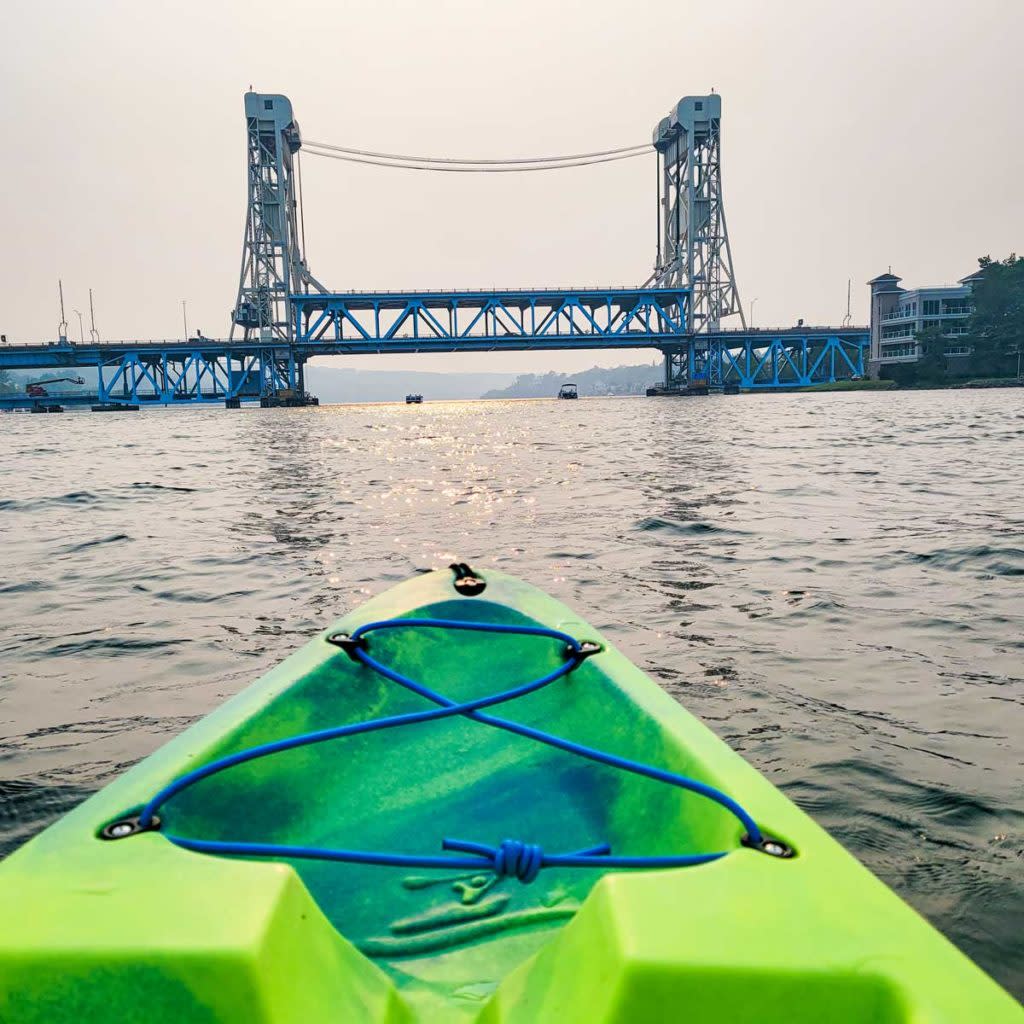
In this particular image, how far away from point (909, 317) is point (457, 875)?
74053 millimetres

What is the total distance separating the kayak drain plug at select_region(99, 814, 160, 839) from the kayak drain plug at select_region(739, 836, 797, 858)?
1255 millimetres

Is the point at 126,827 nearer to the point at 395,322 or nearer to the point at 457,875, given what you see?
the point at 457,875

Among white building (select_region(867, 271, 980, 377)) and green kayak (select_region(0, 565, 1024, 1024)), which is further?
white building (select_region(867, 271, 980, 377))

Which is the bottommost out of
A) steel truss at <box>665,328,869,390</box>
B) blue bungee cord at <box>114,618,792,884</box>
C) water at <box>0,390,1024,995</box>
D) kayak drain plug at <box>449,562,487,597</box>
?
water at <box>0,390,1024,995</box>

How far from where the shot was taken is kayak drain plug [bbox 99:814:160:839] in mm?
1669

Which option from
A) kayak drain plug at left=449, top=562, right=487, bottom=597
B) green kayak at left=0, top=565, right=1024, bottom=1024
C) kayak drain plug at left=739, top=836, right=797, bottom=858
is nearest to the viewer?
green kayak at left=0, top=565, right=1024, bottom=1024

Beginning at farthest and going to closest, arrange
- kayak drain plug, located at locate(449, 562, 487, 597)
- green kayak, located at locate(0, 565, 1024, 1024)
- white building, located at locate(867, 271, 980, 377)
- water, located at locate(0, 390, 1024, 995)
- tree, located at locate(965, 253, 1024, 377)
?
1. white building, located at locate(867, 271, 980, 377)
2. tree, located at locate(965, 253, 1024, 377)
3. kayak drain plug, located at locate(449, 562, 487, 597)
4. water, located at locate(0, 390, 1024, 995)
5. green kayak, located at locate(0, 565, 1024, 1024)

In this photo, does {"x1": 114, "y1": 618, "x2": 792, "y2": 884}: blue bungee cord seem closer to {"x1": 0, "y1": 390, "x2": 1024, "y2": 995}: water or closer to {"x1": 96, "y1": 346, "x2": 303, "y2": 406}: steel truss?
{"x1": 0, "y1": 390, "x2": 1024, "y2": 995}: water

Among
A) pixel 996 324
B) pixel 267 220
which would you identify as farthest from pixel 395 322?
pixel 996 324

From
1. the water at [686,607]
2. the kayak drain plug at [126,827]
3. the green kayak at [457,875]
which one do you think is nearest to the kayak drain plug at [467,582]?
the green kayak at [457,875]

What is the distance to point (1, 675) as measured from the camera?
456cm

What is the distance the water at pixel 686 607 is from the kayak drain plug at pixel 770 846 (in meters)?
1.07

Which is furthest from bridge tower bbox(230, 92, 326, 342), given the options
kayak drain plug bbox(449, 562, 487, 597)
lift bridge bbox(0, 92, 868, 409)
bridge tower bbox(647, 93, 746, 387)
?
kayak drain plug bbox(449, 562, 487, 597)

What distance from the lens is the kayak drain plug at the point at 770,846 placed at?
5.18ft
